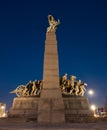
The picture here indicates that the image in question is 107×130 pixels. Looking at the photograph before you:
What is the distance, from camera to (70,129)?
1148 centimetres

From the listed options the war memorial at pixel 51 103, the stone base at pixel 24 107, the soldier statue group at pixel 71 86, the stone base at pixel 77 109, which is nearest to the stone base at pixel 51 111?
the war memorial at pixel 51 103

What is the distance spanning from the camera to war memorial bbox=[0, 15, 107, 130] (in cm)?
1475

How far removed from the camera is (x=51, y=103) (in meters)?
16.3

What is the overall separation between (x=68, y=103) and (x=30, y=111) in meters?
3.48

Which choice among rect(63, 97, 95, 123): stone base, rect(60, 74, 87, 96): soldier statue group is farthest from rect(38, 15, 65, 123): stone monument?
rect(60, 74, 87, 96): soldier statue group

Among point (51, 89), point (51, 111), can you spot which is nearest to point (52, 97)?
point (51, 89)

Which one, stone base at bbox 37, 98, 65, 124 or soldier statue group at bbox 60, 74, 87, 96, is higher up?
soldier statue group at bbox 60, 74, 87, 96

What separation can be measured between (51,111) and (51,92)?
4.08 ft

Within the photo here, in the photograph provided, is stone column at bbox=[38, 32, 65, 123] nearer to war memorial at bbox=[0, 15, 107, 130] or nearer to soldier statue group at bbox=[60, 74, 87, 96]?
war memorial at bbox=[0, 15, 107, 130]

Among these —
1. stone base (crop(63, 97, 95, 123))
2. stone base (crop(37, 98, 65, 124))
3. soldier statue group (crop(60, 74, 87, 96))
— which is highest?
soldier statue group (crop(60, 74, 87, 96))

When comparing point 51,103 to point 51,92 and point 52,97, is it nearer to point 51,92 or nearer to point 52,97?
point 52,97

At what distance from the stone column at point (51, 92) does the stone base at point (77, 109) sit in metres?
5.79

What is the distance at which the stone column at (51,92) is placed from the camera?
16031 mm

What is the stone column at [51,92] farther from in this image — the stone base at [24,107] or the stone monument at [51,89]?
the stone base at [24,107]
